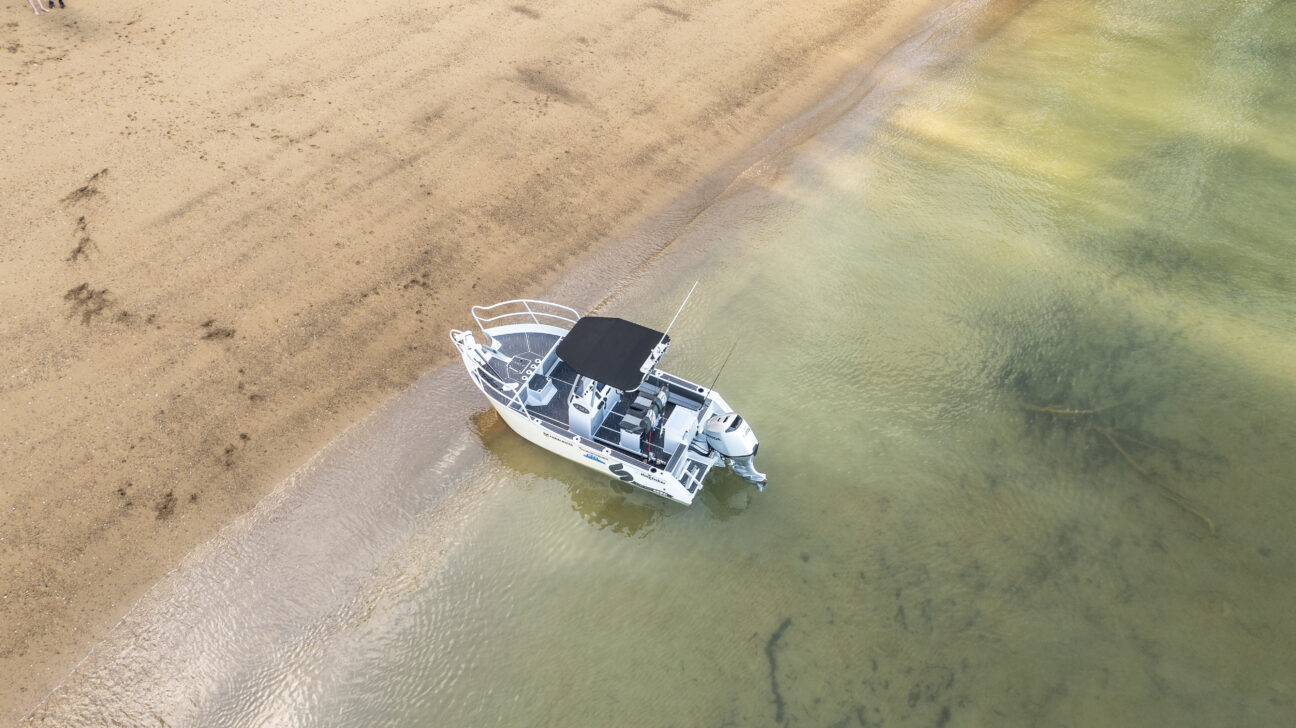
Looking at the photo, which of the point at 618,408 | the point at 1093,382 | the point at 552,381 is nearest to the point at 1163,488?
the point at 1093,382

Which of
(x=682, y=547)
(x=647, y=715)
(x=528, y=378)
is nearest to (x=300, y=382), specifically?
(x=528, y=378)

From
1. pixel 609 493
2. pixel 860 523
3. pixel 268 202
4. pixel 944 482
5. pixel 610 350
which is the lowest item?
pixel 609 493

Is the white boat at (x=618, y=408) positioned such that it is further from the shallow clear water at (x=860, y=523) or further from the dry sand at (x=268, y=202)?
the dry sand at (x=268, y=202)

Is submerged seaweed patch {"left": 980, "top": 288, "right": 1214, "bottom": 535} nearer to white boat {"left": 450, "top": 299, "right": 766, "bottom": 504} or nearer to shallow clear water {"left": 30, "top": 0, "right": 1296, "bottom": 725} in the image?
shallow clear water {"left": 30, "top": 0, "right": 1296, "bottom": 725}

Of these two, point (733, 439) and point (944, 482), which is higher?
point (733, 439)

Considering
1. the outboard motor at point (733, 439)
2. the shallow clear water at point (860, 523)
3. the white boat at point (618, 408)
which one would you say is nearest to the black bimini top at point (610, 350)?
the white boat at point (618, 408)

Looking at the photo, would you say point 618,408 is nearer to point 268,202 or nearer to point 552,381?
point 552,381
